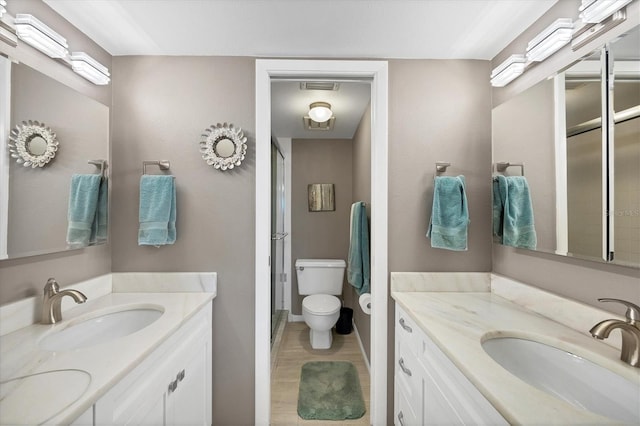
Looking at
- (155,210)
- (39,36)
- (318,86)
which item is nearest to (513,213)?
(318,86)

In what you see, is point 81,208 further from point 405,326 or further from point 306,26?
point 405,326

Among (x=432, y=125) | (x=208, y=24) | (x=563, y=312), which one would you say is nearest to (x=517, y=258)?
(x=563, y=312)

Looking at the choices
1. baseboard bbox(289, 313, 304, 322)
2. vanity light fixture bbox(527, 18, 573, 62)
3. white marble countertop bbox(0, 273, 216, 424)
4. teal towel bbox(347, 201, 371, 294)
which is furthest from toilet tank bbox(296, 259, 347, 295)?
vanity light fixture bbox(527, 18, 573, 62)

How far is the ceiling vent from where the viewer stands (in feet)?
9.05

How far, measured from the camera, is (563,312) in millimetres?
1151

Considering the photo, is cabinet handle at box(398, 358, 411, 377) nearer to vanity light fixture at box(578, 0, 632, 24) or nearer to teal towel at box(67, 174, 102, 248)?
vanity light fixture at box(578, 0, 632, 24)

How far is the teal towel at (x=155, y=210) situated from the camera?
1511 mm

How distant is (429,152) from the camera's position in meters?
1.66

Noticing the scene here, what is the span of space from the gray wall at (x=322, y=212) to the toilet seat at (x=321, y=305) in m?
0.63

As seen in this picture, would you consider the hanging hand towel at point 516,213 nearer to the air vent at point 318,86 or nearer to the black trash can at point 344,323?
the air vent at point 318,86

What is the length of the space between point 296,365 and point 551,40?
267cm

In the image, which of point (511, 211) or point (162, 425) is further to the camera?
point (511, 211)

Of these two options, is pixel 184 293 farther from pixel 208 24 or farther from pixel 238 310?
pixel 208 24

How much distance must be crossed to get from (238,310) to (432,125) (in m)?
1.61
